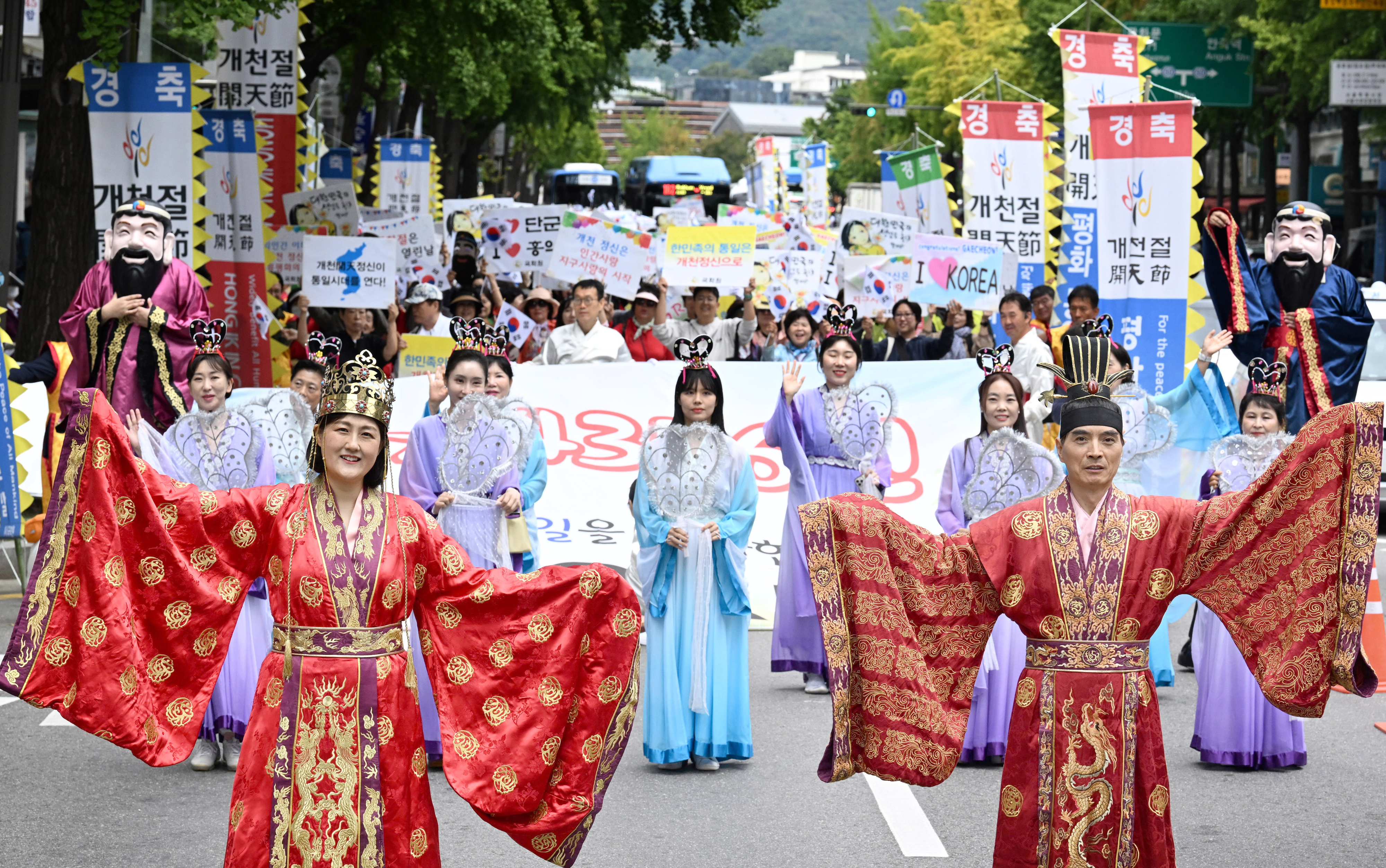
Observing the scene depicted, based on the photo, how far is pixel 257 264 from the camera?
43.2ft

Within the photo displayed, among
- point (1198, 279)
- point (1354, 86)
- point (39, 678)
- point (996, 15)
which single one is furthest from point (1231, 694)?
point (996, 15)

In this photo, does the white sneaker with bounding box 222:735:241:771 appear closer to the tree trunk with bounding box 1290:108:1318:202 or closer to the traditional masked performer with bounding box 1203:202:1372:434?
the traditional masked performer with bounding box 1203:202:1372:434

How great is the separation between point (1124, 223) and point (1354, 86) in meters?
15.7

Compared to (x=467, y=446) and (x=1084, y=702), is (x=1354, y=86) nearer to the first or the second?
(x=467, y=446)

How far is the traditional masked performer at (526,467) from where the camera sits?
22.8ft

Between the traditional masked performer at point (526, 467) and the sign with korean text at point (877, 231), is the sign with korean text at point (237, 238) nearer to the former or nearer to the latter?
the sign with korean text at point (877, 231)

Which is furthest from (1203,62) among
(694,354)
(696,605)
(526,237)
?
(696,605)

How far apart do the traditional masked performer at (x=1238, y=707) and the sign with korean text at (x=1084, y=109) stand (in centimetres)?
625

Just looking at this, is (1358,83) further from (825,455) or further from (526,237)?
(825,455)

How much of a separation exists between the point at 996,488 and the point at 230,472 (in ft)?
10.5

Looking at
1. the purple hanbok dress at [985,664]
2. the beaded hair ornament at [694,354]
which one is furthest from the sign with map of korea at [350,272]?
the purple hanbok dress at [985,664]

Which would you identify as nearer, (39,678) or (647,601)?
(39,678)

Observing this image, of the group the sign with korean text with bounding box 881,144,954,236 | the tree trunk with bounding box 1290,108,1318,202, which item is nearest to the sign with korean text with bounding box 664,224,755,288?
the sign with korean text with bounding box 881,144,954,236

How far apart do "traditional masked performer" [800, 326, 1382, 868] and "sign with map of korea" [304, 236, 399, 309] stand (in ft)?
25.7
